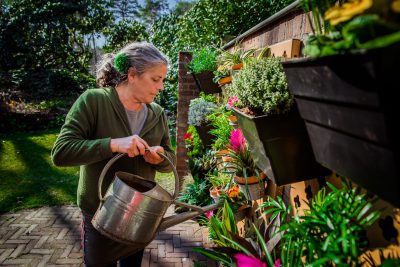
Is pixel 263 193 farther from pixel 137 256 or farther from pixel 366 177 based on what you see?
pixel 366 177

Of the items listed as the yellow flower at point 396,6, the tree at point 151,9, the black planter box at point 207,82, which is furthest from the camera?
the tree at point 151,9

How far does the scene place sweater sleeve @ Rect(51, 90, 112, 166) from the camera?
163 cm

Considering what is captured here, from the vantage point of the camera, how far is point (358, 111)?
57cm

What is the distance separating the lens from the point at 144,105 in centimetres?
212

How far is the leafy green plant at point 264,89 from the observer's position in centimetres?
106

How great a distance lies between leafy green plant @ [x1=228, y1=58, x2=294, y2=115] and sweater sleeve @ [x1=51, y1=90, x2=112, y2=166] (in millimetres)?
836

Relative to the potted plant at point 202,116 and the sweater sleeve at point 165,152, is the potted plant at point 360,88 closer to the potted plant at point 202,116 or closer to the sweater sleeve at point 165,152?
the sweater sleeve at point 165,152

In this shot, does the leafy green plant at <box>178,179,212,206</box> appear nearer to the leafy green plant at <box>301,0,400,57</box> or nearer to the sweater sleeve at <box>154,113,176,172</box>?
the sweater sleeve at <box>154,113,176,172</box>

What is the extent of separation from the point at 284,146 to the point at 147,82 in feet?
3.61

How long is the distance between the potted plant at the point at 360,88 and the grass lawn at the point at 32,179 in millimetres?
4572

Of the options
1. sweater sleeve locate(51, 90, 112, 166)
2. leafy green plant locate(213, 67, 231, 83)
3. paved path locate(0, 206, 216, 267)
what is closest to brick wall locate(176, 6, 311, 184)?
leafy green plant locate(213, 67, 231, 83)

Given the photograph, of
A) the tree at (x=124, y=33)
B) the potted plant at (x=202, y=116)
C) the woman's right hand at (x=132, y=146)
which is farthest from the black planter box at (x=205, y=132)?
the tree at (x=124, y=33)

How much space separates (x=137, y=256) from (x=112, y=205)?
889mm

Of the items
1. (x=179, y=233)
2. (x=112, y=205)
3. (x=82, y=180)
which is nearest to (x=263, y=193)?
(x=112, y=205)
